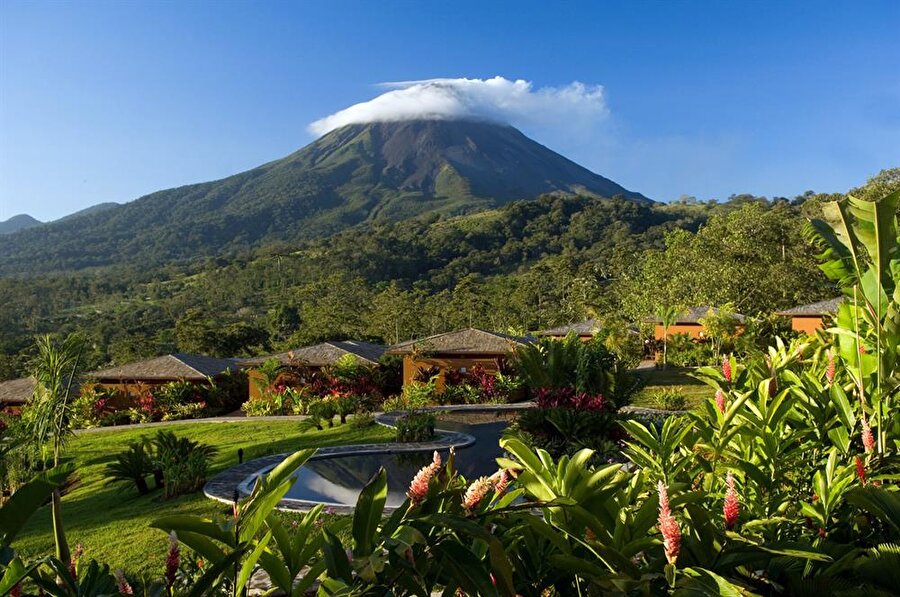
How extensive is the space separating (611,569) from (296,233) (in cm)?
11904

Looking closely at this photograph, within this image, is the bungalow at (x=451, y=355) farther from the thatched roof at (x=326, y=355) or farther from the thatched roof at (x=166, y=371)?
the thatched roof at (x=166, y=371)

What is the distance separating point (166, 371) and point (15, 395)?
4748 mm

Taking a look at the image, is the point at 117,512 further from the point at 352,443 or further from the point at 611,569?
the point at 611,569

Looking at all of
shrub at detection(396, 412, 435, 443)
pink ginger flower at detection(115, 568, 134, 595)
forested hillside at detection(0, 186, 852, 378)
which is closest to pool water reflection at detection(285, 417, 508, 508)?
shrub at detection(396, 412, 435, 443)

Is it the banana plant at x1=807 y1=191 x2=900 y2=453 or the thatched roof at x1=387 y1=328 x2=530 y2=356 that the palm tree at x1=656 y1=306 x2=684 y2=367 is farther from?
the banana plant at x1=807 y1=191 x2=900 y2=453

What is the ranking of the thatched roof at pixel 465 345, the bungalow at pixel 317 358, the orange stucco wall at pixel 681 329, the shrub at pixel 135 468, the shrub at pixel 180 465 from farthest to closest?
the orange stucco wall at pixel 681 329, the bungalow at pixel 317 358, the thatched roof at pixel 465 345, the shrub at pixel 135 468, the shrub at pixel 180 465

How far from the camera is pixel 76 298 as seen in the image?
245 ft

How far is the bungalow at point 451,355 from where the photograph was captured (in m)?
18.5

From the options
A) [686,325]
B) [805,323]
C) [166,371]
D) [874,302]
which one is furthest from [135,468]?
[686,325]

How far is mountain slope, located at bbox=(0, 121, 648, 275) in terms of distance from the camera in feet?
374

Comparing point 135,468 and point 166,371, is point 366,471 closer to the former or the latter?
point 135,468

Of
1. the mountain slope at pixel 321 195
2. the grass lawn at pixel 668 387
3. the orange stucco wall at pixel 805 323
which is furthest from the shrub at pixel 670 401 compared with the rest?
the mountain slope at pixel 321 195

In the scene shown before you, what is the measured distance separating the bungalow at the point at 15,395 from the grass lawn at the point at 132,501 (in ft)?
19.2

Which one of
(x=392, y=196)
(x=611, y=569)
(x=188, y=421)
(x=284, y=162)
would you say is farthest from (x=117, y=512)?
(x=284, y=162)
